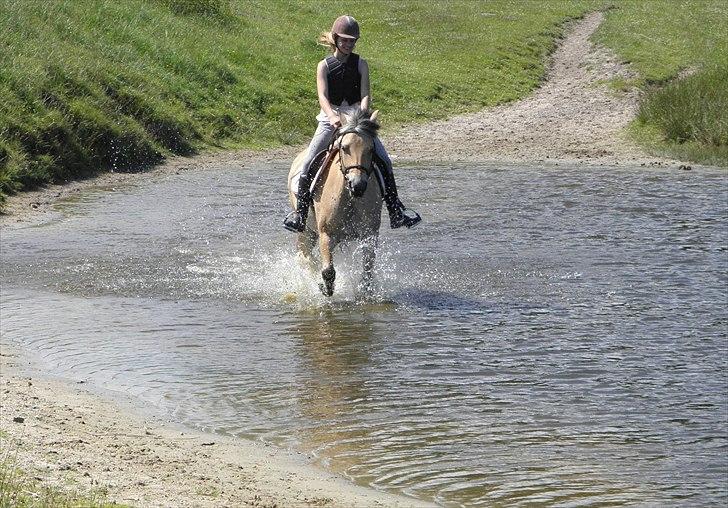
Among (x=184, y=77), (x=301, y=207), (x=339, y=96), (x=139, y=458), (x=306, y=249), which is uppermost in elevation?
(x=339, y=96)

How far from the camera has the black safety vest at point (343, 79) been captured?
44.2 feet

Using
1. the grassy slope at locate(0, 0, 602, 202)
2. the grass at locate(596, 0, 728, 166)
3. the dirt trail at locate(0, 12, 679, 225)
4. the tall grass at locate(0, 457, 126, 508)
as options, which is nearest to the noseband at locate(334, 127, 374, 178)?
the tall grass at locate(0, 457, 126, 508)

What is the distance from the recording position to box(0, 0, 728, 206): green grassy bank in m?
22.4

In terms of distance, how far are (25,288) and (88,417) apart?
5.34 meters

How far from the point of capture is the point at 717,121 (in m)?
28.2

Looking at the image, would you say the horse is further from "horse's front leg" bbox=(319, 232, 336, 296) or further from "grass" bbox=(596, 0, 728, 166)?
"grass" bbox=(596, 0, 728, 166)

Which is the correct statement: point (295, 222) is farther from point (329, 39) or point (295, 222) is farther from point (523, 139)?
point (523, 139)

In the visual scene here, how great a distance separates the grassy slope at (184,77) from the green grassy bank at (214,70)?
40mm

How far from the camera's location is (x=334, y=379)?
10.4 metres

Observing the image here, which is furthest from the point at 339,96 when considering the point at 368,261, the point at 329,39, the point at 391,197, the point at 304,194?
the point at 368,261

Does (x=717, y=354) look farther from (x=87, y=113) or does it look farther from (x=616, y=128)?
(x=616, y=128)

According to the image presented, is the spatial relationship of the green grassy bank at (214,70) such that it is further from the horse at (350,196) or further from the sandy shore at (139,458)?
the sandy shore at (139,458)

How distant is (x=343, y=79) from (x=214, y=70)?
16829mm

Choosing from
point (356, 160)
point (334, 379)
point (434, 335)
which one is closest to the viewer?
point (334, 379)
